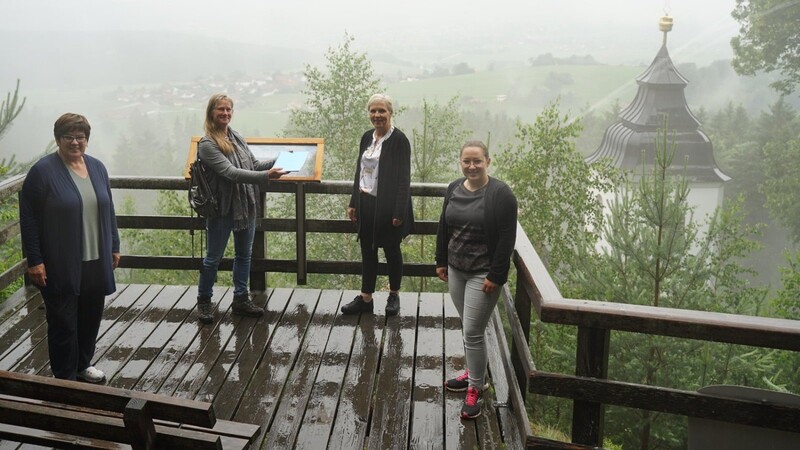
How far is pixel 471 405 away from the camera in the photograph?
350cm

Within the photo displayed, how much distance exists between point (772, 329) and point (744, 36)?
40.7 meters

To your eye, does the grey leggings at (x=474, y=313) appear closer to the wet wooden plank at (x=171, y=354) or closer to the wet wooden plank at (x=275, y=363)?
the wet wooden plank at (x=275, y=363)

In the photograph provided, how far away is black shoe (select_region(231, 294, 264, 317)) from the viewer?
477cm

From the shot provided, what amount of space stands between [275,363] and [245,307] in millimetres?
786

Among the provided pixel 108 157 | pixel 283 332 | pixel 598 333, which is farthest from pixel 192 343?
pixel 108 157

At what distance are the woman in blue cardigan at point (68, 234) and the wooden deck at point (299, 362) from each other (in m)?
0.44

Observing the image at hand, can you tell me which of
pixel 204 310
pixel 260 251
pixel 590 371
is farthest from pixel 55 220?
pixel 590 371

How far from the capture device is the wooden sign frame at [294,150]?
4.71 meters

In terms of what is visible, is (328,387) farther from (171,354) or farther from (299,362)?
(171,354)

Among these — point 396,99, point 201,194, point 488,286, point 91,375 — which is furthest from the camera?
point 396,99

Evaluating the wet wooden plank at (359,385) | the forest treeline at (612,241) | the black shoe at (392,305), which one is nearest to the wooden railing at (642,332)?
the wet wooden plank at (359,385)

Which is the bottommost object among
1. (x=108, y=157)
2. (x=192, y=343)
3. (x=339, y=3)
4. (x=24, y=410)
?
(x=108, y=157)

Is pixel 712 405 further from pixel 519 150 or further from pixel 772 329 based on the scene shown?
pixel 519 150

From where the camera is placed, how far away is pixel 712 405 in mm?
2494
